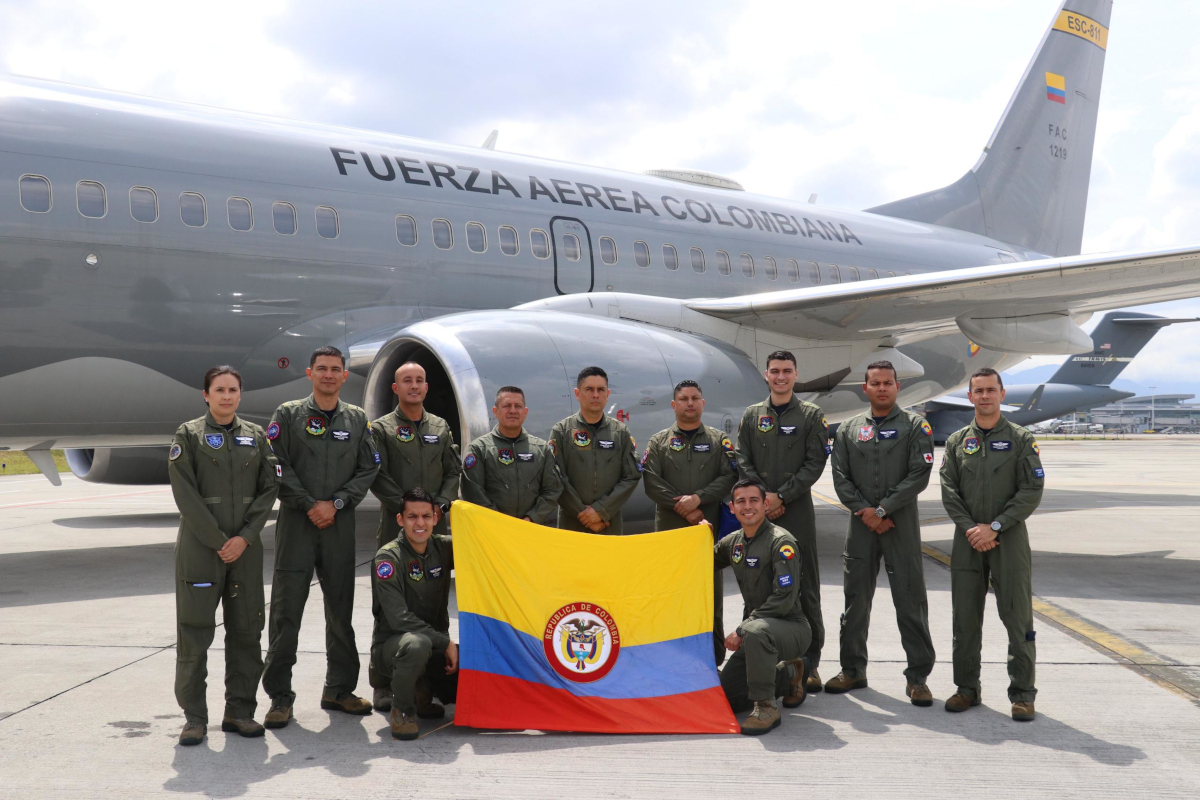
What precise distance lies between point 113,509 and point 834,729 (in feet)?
45.2

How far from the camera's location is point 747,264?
451 inches

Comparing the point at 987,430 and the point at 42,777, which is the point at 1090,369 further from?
the point at 42,777

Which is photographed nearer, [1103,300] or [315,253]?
[315,253]

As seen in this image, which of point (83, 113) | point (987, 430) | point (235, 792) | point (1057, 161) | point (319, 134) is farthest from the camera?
point (1057, 161)

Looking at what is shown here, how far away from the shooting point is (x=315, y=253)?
8383 mm

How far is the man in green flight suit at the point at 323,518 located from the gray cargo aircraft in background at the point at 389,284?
7.04 feet

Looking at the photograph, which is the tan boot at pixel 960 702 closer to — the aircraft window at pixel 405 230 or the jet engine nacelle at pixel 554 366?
the jet engine nacelle at pixel 554 366

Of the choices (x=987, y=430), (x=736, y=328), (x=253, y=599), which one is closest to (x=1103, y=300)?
(x=736, y=328)

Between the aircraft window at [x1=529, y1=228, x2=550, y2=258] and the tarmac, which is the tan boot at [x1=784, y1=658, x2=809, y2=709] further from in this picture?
the aircraft window at [x1=529, y1=228, x2=550, y2=258]

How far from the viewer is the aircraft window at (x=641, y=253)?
1045 centimetres

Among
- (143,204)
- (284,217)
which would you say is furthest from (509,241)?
(143,204)

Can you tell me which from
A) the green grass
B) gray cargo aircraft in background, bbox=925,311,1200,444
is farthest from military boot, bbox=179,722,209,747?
gray cargo aircraft in background, bbox=925,311,1200,444

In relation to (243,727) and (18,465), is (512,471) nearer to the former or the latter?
(243,727)

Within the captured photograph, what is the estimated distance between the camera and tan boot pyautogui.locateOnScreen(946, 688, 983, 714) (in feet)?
14.7
